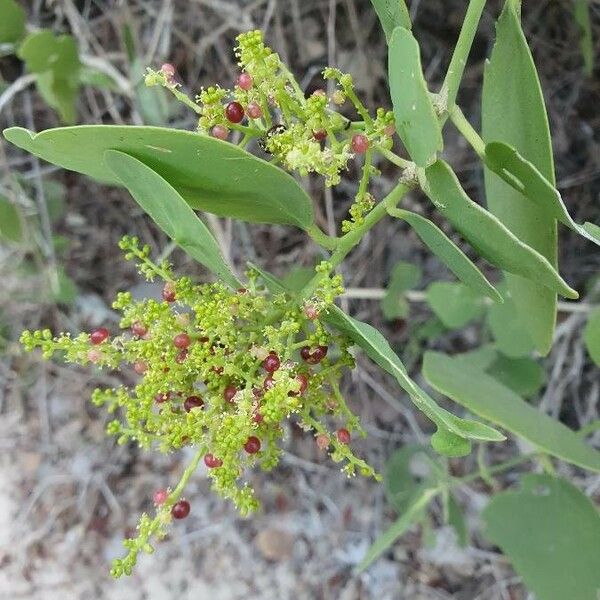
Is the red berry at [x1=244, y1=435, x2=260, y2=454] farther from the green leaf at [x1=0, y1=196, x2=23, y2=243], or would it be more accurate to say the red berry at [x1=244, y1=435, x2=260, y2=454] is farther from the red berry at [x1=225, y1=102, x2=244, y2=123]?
the green leaf at [x1=0, y1=196, x2=23, y2=243]

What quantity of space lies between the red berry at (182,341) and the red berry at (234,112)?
0.30 m

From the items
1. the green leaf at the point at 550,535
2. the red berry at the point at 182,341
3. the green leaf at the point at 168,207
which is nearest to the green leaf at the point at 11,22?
the green leaf at the point at 168,207

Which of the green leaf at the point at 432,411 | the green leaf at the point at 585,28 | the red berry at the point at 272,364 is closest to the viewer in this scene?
the green leaf at the point at 432,411

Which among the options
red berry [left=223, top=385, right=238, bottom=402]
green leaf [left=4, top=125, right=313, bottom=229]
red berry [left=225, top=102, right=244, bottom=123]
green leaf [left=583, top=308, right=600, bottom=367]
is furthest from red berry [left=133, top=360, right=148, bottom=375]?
green leaf [left=583, top=308, right=600, bottom=367]

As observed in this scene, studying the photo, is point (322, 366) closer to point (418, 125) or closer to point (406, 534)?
point (418, 125)

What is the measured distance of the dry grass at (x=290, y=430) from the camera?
2.40m

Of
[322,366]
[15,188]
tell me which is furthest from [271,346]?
[15,188]

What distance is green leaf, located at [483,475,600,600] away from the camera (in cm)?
179

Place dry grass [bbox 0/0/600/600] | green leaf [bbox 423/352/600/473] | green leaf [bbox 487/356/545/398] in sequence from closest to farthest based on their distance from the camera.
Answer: green leaf [bbox 423/352/600/473] → green leaf [bbox 487/356/545/398] → dry grass [bbox 0/0/600/600]

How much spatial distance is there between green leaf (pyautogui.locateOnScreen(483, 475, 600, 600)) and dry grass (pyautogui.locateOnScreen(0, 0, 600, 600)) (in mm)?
488

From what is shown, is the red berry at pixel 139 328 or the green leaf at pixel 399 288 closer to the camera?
the red berry at pixel 139 328

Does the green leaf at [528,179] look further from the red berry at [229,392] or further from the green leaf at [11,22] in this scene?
the green leaf at [11,22]

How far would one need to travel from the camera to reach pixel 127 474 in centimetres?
277

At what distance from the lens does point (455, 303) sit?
7.30 ft
